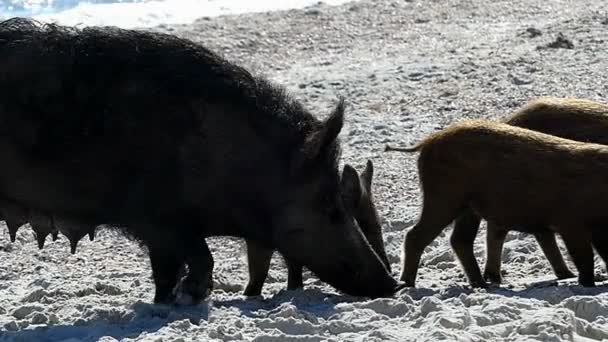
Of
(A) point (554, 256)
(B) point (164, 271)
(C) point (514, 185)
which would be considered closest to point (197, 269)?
(B) point (164, 271)

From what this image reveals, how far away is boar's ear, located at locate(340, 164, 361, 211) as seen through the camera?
864 cm

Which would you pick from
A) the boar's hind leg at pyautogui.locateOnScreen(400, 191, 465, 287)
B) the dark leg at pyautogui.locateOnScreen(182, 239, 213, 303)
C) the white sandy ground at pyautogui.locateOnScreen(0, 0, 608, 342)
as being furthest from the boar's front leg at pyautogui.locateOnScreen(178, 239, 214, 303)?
the boar's hind leg at pyautogui.locateOnScreen(400, 191, 465, 287)

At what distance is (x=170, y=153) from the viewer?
8023 millimetres

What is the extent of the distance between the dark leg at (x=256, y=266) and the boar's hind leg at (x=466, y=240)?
42.5 inches

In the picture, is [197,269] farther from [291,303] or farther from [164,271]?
[291,303]

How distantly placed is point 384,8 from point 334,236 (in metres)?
11.7

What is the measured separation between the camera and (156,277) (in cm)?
818

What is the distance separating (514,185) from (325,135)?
1.11 m

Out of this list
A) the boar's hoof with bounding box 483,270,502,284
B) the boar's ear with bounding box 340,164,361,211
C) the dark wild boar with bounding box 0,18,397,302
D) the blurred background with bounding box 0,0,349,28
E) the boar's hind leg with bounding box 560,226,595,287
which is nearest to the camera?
the dark wild boar with bounding box 0,18,397,302

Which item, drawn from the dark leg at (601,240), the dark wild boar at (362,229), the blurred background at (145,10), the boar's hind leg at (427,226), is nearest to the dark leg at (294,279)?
the dark wild boar at (362,229)

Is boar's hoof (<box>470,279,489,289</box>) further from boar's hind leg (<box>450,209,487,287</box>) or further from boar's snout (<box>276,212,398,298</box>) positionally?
boar's snout (<box>276,212,398,298</box>)

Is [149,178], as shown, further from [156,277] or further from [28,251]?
[28,251]

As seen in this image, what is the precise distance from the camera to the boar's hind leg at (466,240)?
888 centimetres

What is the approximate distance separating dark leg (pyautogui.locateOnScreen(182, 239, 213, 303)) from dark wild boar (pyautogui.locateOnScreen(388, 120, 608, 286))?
52.9 inches
